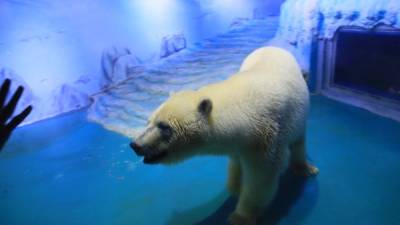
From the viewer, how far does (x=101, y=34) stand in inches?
282

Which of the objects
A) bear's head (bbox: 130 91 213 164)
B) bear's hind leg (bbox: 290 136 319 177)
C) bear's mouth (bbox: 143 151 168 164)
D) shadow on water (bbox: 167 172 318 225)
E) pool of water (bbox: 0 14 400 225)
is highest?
bear's head (bbox: 130 91 213 164)

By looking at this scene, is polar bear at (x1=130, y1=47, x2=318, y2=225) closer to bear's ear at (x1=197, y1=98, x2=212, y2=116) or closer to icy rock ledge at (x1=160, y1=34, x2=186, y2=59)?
bear's ear at (x1=197, y1=98, x2=212, y2=116)

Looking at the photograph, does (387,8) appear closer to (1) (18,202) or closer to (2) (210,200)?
(2) (210,200)

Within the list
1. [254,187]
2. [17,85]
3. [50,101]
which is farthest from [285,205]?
[17,85]

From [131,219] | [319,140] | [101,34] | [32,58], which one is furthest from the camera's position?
[101,34]

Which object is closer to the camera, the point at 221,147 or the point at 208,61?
the point at 221,147

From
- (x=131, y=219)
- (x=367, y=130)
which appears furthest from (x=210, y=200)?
(x=367, y=130)

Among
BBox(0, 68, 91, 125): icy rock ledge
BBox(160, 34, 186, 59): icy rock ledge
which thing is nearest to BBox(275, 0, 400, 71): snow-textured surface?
BBox(160, 34, 186, 59): icy rock ledge

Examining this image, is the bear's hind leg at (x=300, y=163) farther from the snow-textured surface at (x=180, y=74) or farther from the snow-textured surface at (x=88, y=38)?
the snow-textured surface at (x=88, y=38)

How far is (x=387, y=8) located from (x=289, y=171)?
2.92 m

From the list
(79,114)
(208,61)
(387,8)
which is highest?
(387,8)

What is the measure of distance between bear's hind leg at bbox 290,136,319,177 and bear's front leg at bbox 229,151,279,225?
0.77 m

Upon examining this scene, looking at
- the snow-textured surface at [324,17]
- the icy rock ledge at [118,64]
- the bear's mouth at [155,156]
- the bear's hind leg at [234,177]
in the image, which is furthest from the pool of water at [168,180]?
the icy rock ledge at [118,64]

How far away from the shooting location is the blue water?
9.80ft
